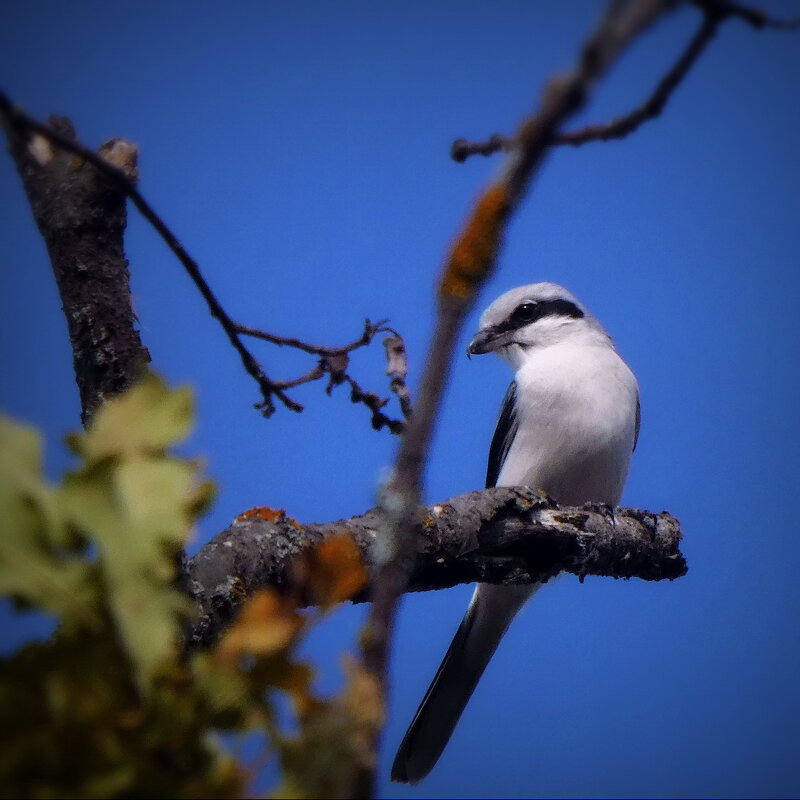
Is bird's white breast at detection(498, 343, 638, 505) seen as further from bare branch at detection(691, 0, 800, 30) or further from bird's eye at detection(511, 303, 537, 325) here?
bare branch at detection(691, 0, 800, 30)

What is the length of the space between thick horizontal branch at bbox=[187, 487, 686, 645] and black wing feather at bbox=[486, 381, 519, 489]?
138 cm

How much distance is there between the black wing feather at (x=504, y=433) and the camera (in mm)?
5598

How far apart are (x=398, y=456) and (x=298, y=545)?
225cm

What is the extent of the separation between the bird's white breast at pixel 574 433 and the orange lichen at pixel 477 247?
472 centimetres

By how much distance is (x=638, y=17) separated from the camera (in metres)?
0.54

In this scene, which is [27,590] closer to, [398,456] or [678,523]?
[398,456]

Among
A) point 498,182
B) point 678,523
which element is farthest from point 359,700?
point 678,523

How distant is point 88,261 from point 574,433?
3.63m

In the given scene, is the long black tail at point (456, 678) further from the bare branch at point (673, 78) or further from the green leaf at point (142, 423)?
the green leaf at point (142, 423)

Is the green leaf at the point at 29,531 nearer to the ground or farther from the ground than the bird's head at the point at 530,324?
nearer to the ground

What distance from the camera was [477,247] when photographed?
2.02 feet

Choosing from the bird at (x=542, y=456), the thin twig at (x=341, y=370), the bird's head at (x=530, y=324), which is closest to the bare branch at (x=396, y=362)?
the thin twig at (x=341, y=370)

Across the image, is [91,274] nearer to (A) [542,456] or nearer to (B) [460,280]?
(B) [460,280]

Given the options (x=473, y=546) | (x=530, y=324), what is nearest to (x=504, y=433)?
(x=530, y=324)
